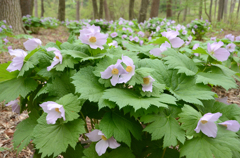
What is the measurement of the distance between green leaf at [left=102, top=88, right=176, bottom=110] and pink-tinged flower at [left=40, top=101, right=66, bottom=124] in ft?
0.81

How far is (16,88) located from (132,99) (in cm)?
80

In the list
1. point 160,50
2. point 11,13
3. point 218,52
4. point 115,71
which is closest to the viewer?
point 115,71

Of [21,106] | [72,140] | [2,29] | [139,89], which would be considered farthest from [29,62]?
[2,29]

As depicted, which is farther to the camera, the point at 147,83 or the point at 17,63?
the point at 17,63

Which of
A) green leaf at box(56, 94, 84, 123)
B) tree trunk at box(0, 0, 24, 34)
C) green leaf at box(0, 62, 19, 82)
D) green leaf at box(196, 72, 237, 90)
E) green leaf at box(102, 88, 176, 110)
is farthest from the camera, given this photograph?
tree trunk at box(0, 0, 24, 34)

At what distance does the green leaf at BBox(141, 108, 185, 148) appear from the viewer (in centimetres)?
89

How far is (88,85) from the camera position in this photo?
1010mm

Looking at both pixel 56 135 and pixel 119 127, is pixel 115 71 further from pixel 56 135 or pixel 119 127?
pixel 56 135

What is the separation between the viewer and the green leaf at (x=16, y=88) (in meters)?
1.09

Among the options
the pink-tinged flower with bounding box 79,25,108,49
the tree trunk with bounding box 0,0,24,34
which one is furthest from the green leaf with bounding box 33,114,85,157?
the tree trunk with bounding box 0,0,24,34

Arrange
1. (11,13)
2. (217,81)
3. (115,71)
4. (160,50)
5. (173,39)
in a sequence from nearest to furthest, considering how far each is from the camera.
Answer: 1. (115,71)
2. (217,81)
3. (160,50)
4. (173,39)
5. (11,13)

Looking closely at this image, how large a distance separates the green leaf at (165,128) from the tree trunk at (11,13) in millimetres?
5841

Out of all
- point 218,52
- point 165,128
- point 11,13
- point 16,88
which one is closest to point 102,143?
point 165,128

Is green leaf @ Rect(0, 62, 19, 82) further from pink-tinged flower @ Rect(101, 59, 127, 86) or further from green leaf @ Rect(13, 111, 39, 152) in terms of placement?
pink-tinged flower @ Rect(101, 59, 127, 86)
